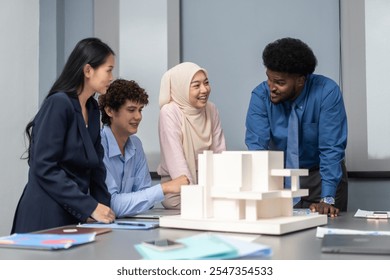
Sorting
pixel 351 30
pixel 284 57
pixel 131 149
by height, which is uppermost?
pixel 351 30

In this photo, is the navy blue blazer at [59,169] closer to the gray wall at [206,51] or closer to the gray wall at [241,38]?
the gray wall at [206,51]

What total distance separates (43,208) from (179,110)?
3.42 ft

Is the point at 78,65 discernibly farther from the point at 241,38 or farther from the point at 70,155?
the point at 241,38

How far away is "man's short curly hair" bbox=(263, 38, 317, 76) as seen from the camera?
231cm

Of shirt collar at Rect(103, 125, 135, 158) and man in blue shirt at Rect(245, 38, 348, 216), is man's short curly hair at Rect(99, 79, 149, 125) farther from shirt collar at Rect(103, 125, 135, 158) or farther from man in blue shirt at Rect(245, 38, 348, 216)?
man in blue shirt at Rect(245, 38, 348, 216)

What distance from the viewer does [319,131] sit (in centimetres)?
234

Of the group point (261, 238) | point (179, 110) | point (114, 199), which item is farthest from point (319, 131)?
point (261, 238)

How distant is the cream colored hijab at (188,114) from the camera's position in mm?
2566

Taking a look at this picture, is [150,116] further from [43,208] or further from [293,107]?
[43,208]

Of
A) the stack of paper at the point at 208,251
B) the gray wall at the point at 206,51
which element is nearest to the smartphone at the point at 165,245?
the stack of paper at the point at 208,251

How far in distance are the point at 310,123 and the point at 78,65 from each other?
1.05 m

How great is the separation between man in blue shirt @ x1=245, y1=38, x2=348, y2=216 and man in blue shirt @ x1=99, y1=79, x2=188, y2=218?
51cm

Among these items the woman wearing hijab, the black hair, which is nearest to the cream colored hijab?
the woman wearing hijab

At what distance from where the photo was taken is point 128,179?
7.27ft
